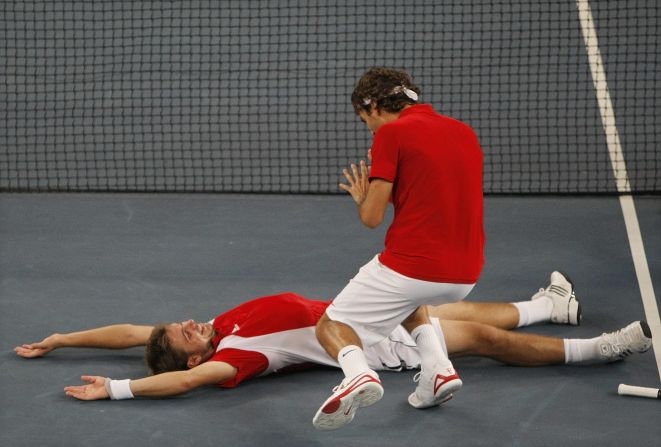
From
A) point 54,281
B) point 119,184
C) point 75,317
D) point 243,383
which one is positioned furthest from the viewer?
point 119,184

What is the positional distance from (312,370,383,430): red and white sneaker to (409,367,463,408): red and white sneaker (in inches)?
20.8

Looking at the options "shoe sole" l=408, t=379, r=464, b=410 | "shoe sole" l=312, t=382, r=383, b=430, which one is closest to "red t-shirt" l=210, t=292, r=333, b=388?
"shoe sole" l=408, t=379, r=464, b=410

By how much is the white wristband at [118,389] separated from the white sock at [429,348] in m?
1.64

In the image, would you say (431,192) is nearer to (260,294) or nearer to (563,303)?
(563,303)

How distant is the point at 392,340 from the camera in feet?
21.8

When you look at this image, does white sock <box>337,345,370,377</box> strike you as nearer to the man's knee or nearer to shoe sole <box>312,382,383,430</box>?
shoe sole <box>312,382,383,430</box>

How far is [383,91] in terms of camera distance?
5.77 meters

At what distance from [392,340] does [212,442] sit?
1329mm

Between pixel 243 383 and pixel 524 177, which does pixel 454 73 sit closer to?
pixel 524 177

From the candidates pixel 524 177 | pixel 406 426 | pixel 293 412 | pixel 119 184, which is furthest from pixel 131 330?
pixel 524 177

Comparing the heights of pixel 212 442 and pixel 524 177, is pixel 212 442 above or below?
below

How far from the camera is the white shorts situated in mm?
5742

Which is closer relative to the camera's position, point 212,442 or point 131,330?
point 212,442

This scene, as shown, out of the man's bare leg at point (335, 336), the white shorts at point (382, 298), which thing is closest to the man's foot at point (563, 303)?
the white shorts at point (382, 298)
